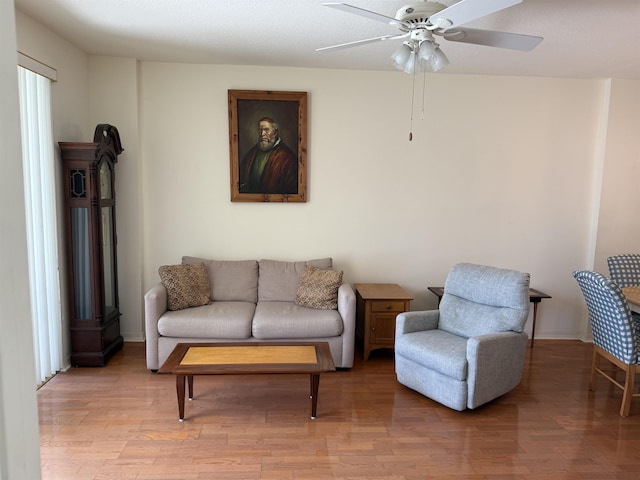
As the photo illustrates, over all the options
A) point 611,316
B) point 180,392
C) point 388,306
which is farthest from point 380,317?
point 180,392

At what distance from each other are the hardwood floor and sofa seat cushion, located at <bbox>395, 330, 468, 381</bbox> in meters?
0.30

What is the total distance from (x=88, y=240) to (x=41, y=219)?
1.28ft

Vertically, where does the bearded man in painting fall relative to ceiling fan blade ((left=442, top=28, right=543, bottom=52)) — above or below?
below

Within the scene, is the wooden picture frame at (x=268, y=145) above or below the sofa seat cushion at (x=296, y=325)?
above

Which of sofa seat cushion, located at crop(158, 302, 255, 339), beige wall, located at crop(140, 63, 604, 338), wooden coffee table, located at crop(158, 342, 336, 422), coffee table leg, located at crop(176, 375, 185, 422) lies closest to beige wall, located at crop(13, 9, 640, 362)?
beige wall, located at crop(140, 63, 604, 338)

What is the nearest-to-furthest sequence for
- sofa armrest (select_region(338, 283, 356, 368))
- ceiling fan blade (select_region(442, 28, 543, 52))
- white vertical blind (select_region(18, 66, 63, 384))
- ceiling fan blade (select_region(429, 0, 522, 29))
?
ceiling fan blade (select_region(429, 0, 522, 29)), ceiling fan blade (select_region(442, 28, 543, 52)), white vertical blind (select_region(18, 66, 63, 384)), sofa armrest (select_region(338, 283, 356, 368))

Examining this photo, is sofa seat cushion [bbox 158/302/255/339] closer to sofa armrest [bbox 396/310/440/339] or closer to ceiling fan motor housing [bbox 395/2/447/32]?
sofa armrest [bbox 396/310/440/339]

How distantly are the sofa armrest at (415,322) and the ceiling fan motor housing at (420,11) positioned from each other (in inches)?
82.8

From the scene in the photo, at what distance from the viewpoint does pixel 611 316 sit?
9.73 feet

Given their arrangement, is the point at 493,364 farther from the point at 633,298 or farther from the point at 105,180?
the point at 105,180

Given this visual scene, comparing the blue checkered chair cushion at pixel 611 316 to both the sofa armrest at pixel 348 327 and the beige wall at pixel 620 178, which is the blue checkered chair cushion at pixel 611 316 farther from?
the sofa armrest at pixel 348 327

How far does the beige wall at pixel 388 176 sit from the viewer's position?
4.14 metres

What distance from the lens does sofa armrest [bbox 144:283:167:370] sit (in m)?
3.46

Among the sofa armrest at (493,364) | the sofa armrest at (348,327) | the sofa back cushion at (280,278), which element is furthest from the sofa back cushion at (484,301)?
the sofa back cushion at (280,278)
